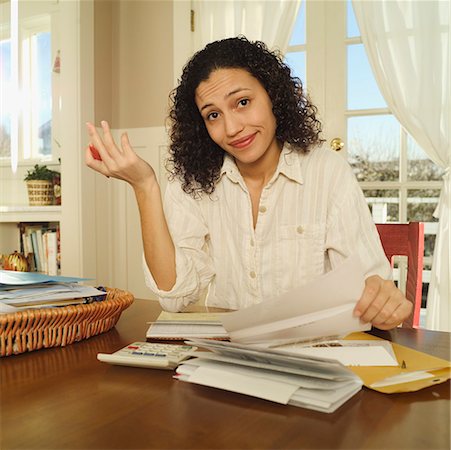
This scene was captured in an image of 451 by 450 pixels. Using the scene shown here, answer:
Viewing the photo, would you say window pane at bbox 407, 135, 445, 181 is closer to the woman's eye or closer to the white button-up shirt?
the white button-up shirt

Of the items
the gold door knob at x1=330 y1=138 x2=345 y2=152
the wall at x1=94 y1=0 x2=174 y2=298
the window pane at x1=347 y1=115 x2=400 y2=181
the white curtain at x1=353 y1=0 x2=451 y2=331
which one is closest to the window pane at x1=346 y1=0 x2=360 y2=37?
the white curtain at x1=353 y1=0 x2=451 y2=331

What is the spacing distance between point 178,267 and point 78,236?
1.87 metres

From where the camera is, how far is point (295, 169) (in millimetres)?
1562

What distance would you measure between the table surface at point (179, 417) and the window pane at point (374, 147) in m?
2.26

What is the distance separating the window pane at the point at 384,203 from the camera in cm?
284

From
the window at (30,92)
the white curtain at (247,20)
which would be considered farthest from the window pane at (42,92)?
the white curtain at (247,20)

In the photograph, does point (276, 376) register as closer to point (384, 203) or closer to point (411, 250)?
point (411, 250)

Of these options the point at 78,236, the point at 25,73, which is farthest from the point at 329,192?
the point at 25,73

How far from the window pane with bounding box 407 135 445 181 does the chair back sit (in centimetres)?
132

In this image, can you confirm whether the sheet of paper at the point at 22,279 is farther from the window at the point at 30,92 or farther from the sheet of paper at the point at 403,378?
the window at the point at 30,92

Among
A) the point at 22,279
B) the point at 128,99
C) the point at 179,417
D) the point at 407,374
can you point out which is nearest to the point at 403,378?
the point at 407,374

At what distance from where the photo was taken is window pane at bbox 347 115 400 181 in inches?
112

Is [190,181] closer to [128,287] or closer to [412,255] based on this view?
[412,255]

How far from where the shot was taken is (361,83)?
2.87m
